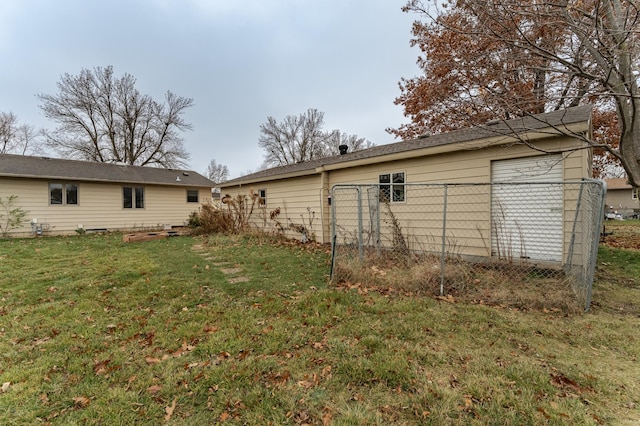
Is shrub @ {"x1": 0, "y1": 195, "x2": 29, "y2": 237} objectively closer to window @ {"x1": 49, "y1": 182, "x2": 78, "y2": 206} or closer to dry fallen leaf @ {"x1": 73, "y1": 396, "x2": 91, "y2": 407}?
window @ {"x1": 49, "y1": 182, "x2": 78, "y2": 206}

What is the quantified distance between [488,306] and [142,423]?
379 centimetres

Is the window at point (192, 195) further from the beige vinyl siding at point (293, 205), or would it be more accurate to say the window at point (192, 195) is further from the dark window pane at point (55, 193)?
the beige vinyl siding at point (293, 205)

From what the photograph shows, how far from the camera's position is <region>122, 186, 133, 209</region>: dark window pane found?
13898 mm

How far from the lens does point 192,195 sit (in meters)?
16.5

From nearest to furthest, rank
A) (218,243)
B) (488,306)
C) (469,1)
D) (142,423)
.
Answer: (142,423) → (488,306) → (469,1) → (218,243)

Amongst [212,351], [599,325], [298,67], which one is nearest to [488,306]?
[599,325]

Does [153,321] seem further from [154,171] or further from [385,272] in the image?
[154,171]

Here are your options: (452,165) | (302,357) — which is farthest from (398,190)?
(302,357)

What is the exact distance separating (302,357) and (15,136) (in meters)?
35.6

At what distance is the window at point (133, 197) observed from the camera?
1394cm

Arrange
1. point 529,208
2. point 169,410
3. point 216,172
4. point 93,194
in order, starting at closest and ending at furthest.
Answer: point 169,410, point 529,208, point 93,194, point 216,172

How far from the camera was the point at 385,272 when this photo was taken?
4684mm

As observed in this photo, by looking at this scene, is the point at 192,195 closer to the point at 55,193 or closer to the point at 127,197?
the point at 127,197

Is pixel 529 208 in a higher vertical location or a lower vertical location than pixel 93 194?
lower
